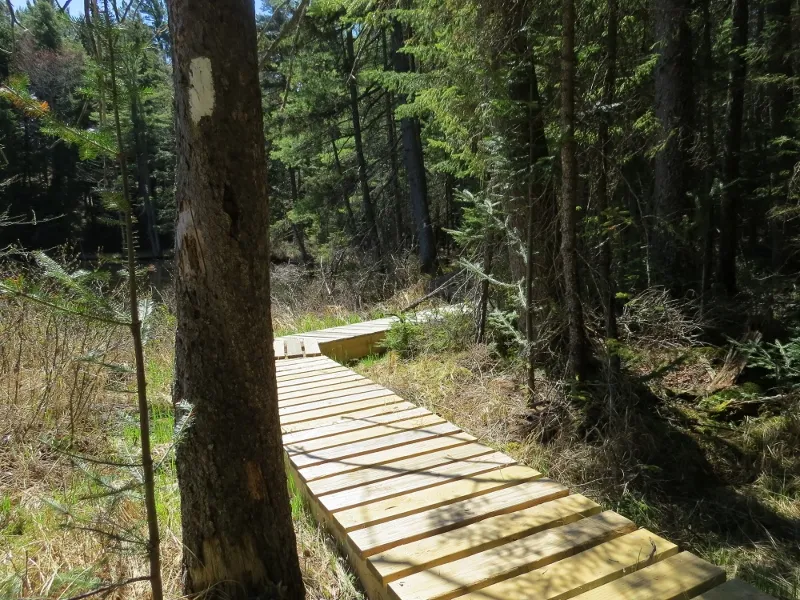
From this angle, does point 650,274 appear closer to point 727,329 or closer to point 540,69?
point 727,329

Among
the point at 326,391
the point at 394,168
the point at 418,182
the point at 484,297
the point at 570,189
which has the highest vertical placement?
the point at 394,168

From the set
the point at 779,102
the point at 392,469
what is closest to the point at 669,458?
the point at 392,469

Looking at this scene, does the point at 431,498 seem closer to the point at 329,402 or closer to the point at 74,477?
the point at 329,402

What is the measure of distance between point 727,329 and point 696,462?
2575 mm

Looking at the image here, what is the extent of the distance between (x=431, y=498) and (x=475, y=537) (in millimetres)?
417

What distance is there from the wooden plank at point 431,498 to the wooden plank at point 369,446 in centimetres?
66

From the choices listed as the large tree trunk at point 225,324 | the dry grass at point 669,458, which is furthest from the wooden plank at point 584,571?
the dry grass at point 669,458

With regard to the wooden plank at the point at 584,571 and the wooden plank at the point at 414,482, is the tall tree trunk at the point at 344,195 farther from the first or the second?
the wooden plank at the point at 584,571

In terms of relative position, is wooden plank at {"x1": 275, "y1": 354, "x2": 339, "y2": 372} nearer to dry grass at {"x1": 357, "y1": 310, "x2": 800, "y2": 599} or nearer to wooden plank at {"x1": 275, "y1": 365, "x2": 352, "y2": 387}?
wooden plank at {"x1": 275, "y1": 365, "x2": 352, "y2": 387}

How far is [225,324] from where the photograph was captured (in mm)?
2027

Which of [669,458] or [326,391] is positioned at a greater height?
[326,391]

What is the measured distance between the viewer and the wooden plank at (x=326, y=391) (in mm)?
4695

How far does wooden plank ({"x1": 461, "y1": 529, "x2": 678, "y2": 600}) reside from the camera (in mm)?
2082

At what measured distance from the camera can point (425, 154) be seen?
15836 mm
